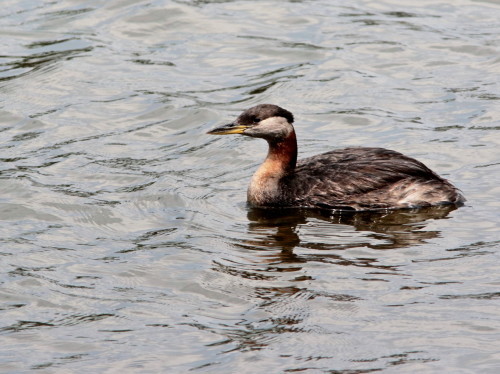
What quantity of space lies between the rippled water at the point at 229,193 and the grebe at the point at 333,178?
24cm

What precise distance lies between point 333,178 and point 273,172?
2.37ft

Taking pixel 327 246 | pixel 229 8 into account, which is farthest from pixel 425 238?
pixel 229 8

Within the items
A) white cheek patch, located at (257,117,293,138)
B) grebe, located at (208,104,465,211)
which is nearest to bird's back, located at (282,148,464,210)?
grebe, located at (208,104,465,211)

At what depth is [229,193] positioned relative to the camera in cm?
1210

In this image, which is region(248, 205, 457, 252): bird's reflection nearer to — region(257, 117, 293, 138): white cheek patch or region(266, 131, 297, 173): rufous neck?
region(266, 131, 297, 173): rufous neck

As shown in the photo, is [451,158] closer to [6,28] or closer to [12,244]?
[12,244]

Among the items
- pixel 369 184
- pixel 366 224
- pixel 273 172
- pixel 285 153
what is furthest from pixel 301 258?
pixel 285 153

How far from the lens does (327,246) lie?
10.2m

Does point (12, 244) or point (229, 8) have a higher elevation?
point (229, 8)

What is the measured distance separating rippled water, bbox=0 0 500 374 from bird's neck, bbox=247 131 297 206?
0.78 feet

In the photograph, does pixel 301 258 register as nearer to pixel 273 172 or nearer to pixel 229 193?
pixel 273 172

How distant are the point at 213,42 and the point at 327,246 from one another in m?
7.80

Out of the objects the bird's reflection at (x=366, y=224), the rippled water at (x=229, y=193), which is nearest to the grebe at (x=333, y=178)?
the bird's reflection at (x=366, y=224)

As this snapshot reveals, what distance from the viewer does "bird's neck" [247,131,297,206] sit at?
38.4 ft
